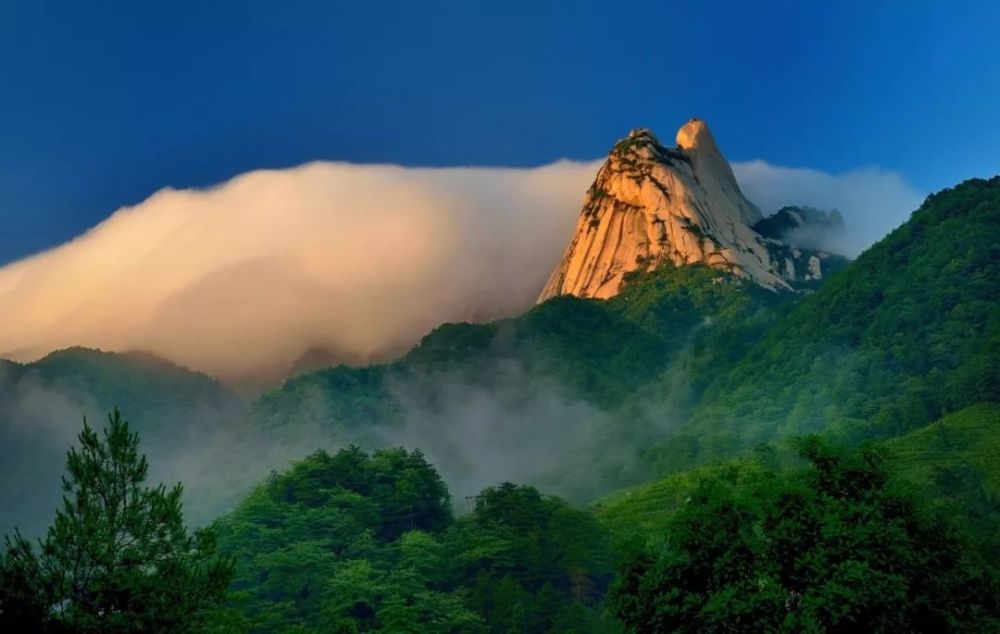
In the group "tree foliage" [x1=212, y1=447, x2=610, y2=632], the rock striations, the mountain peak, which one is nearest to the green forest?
"tree foliage" [x1=212, y1=447, x2=610, y2=632]

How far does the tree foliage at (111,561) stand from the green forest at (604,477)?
2.9 inches

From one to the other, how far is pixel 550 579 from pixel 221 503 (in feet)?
170

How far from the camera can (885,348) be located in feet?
307

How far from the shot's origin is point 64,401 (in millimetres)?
148000

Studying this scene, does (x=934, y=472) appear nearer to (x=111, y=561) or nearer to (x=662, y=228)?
(x=111, y=561)

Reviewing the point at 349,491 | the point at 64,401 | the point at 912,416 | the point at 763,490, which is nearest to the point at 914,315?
the point at 912,416

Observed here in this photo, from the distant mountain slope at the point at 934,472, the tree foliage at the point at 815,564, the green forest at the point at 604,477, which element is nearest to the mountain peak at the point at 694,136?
the green forest at the point at 604,477

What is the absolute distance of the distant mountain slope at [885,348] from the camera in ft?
261

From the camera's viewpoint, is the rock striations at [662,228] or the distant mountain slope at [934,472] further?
the rock striations at [662,228]

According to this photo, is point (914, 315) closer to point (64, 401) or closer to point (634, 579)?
point (634, 579)

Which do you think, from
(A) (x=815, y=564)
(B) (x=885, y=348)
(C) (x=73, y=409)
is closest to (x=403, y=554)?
(A) (x=815, y=564)

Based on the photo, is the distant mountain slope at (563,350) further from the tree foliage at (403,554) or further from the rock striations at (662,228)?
the tree foliage at (403,554)

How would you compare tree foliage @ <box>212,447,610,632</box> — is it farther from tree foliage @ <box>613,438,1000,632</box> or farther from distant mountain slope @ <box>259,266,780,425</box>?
distant mountain slope @ <box>259,266,780,425</box>

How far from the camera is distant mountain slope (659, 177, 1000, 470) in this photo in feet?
261
